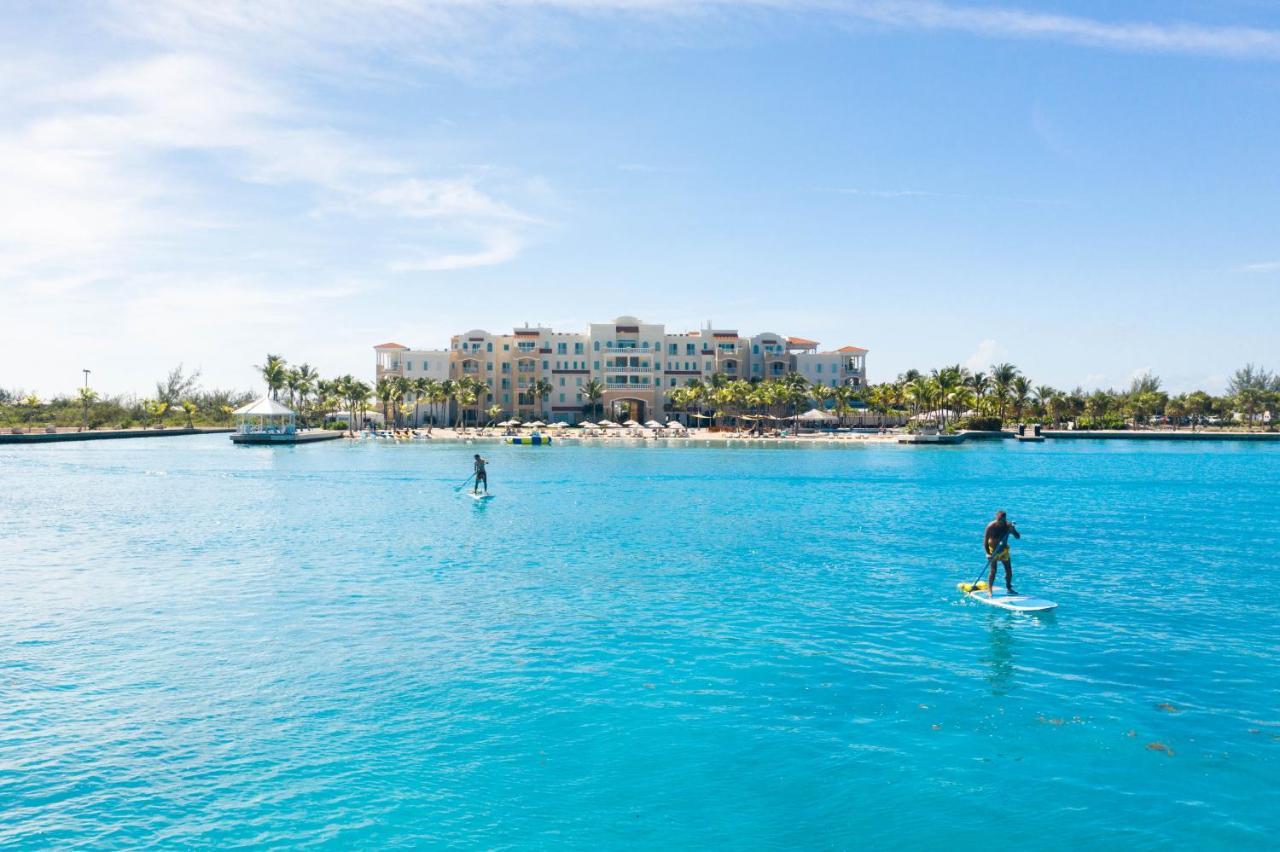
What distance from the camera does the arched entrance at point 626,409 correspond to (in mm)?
142375

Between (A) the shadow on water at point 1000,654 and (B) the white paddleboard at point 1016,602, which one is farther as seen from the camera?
(B) the white paddleboard at point 1016,602

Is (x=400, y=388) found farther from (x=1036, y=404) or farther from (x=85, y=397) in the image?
(x=1036, y=404)

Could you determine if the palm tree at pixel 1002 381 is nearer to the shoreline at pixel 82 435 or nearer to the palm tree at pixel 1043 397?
the palm tree at pixel 1043 397

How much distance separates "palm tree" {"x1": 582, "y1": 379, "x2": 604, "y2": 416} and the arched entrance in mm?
2441

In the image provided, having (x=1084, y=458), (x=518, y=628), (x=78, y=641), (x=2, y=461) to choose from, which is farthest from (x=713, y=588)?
(x=1084, y=458)

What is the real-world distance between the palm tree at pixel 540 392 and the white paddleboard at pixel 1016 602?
122347 millimetres

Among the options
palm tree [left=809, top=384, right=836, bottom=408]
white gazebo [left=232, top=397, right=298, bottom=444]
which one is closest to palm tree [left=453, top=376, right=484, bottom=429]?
white gazebo [left=232, top=397, right=298, bottom=444]

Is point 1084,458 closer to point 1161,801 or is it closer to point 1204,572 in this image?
point 1204,572

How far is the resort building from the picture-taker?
472 ft

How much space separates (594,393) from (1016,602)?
120 metres

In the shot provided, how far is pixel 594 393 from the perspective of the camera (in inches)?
5556

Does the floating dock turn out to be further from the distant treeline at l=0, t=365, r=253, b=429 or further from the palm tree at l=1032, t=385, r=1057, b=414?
the palm tree at l=1032, t=385, r=1057, b=414

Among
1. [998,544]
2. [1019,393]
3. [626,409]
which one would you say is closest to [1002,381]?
[1019,393]

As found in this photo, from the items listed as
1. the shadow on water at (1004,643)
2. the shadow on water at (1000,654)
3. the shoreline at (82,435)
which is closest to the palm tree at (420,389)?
the shoreline at (82,435)
